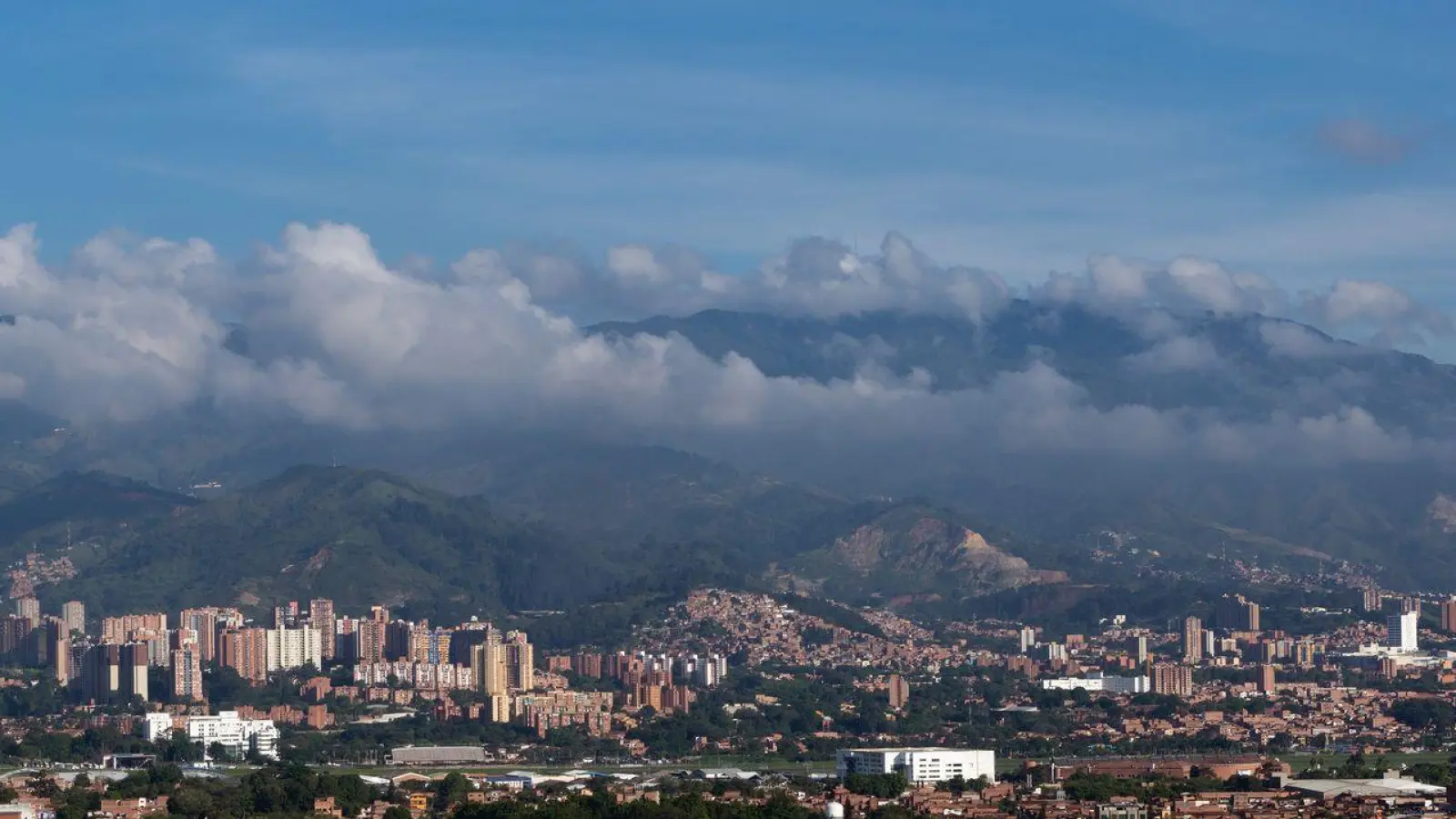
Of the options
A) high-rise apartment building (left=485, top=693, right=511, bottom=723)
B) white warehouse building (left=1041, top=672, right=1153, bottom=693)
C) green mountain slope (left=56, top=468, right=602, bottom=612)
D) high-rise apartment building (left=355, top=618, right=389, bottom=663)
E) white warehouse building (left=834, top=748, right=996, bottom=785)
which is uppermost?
green mountain slope (left=56, top=468, right=602, bottom=612)

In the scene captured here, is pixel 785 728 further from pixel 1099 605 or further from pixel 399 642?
pixel 1099 605

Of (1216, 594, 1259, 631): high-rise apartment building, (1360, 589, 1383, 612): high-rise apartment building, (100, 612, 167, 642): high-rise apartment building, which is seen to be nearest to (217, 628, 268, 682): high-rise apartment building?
(100, 612, 167, 642): high-rise apartment building

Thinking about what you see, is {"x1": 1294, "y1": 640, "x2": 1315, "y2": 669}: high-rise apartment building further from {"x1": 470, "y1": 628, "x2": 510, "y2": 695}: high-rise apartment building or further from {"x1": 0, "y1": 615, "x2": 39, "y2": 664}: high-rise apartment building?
{"x1": 0, "y1": 615, "x2": 39, "y2": 664}: high-rise apartment building

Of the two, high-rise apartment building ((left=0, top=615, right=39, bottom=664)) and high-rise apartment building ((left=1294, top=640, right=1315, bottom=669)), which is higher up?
high-rise apartment building ((left=0, top=615, right=39, bottom=664))

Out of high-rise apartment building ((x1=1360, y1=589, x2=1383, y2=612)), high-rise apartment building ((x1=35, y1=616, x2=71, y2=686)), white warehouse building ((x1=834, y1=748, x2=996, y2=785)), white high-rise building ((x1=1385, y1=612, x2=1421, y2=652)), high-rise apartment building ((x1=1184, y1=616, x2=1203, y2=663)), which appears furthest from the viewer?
high-rise apartment building ((x1=1360, y1=589, x2=1383, y2=612))

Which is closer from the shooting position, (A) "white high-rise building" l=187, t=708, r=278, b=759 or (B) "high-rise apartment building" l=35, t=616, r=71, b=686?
(A) "white high-rise building" l=187, t=708, r=278, b=759

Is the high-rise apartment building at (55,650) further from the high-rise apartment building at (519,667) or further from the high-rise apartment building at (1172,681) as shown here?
the high-rise apartment building at (1172,681)

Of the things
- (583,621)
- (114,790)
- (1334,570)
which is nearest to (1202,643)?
(583,621)

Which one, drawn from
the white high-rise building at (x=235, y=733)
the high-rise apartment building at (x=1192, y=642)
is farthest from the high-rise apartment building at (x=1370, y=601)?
the white high-rise building at (x=235, y=733)
